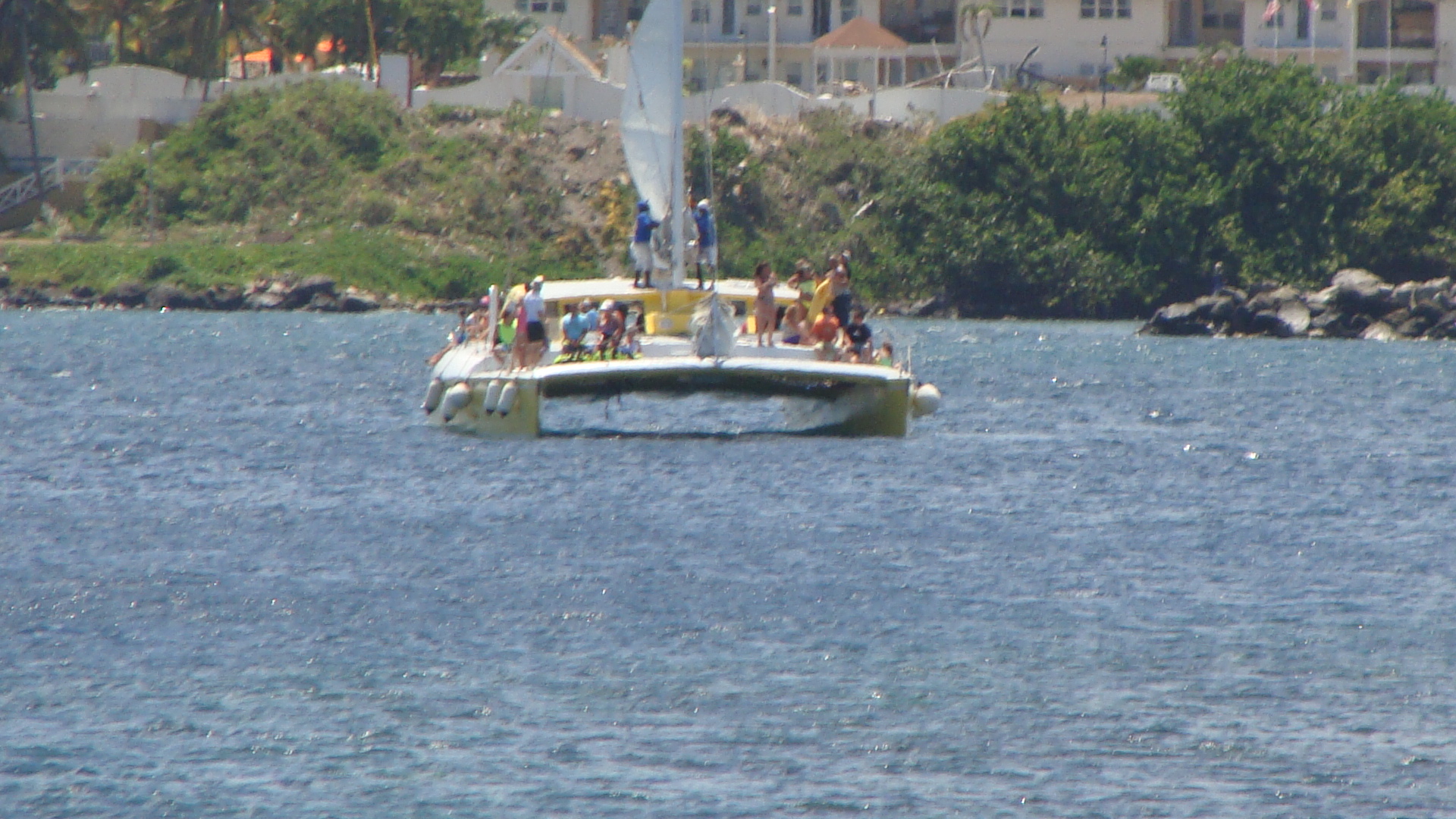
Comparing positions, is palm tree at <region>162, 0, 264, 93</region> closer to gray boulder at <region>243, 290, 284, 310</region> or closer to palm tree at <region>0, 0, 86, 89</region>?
palm tree at <region>0, 0, 86, 89</region>

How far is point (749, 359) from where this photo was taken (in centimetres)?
2808

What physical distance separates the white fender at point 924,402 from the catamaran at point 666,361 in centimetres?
2

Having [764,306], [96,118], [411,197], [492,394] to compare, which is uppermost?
[96,118]

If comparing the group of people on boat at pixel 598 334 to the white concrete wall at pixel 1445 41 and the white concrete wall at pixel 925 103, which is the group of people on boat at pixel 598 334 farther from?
the white concrete wall at pixel 1445 41

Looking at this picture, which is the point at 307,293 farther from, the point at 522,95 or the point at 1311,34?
the point at 1311,34

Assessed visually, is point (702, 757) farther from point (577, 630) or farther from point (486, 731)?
point (577, 630)

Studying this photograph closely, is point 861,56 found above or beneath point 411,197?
above

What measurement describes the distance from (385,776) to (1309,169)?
57.9 metres

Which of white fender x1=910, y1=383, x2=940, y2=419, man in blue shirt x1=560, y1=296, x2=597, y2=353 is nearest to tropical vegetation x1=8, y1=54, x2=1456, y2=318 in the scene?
white fender x1=910, y1=383, x2=940, y2=419

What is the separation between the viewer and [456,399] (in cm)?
3039

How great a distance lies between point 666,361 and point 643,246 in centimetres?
388

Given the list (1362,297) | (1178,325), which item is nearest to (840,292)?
(1178,325)

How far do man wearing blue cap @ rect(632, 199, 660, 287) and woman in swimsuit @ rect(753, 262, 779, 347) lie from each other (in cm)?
207

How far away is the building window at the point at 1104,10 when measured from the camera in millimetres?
88375
